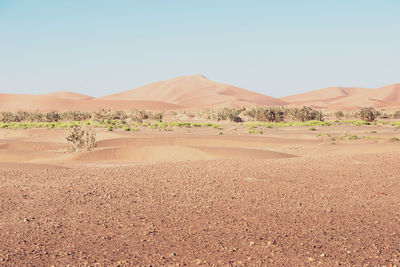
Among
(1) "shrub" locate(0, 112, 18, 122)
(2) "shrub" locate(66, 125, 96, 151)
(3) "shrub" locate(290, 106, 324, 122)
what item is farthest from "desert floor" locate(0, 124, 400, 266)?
(1) "shrub" locate(0, 112, 18, 122)

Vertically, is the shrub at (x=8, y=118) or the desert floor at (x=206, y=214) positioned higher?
the shrub at (x=8, y=118)

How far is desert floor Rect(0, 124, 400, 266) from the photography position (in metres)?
6.43

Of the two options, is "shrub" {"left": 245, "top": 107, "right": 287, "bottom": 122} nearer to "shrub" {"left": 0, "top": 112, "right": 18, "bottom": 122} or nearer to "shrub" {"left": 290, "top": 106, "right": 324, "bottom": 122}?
"shrub" {"left": 290, "top": 106, "right": 324, "bottom": 122}

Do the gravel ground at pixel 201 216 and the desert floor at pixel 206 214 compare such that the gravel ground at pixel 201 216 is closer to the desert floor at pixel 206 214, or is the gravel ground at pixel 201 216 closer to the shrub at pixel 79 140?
the desert floor at pixel 206 214

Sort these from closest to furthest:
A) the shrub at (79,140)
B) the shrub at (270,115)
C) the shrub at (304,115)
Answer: the shrub at (79,140), the shrub at (270,115), the shrub at (304,115)

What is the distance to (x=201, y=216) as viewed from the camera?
8453 mm

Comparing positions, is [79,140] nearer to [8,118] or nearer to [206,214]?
[206,214]

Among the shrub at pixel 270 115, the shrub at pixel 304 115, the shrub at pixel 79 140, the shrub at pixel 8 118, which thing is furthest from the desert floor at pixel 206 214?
the shrub at pixel 8 118

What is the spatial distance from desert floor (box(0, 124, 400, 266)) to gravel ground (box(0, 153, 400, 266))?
0.06 ft

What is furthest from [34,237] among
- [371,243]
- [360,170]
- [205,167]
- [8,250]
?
[360,170]

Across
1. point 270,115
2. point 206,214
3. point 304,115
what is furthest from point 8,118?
point 206,214

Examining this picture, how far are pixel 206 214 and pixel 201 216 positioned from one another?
0.55ft

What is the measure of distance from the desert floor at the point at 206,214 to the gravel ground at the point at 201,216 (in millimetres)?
18

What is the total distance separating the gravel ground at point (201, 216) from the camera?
641 cm
